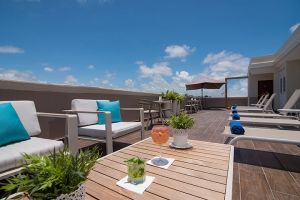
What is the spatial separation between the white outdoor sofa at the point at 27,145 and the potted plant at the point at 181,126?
969mm

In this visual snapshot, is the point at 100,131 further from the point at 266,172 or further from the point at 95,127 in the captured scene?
the point at 266,172

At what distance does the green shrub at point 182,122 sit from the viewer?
1424mm

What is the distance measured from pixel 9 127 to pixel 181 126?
5.75 ft

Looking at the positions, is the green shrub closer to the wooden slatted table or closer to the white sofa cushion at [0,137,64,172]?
the wooden slatted table

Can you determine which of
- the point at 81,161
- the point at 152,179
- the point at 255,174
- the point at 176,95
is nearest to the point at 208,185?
the point at 152,179

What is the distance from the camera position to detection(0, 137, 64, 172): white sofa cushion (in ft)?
4.26

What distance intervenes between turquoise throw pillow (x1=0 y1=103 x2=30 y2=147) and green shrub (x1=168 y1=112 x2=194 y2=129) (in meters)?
1.64

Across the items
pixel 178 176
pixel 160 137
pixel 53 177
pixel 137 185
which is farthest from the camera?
pixel 160 137

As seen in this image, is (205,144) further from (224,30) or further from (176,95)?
(224,30)

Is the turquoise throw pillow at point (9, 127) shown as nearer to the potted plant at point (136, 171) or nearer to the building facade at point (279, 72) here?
the potted plant at point (136, 171)

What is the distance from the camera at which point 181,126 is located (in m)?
1.45

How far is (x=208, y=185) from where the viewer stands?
891mm

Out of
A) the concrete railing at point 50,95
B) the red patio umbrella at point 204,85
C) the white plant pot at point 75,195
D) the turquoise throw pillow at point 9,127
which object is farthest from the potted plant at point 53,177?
the red patio umbrella at point 204,85

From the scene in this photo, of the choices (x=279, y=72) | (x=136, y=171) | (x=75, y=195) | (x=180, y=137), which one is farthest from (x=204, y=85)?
(x=75, y=195)
